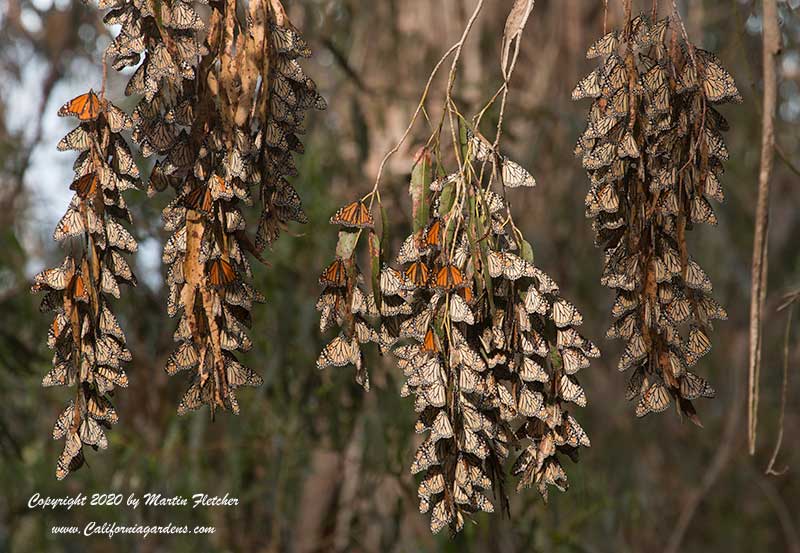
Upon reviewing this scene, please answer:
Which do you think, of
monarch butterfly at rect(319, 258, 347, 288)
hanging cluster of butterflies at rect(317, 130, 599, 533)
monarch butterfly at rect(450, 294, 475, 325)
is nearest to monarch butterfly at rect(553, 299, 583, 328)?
hanging cluster of butterflies at rect(317, 130, 599, 533)

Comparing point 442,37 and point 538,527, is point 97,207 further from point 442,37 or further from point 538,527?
point 442,37

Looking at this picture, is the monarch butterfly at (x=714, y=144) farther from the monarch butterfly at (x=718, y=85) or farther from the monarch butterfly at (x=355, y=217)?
the monarch butterfly at (x=355, y=217)

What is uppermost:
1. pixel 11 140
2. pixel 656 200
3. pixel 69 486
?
pixel 11 140

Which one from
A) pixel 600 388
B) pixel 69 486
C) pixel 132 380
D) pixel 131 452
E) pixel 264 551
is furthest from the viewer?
pixel 600 388

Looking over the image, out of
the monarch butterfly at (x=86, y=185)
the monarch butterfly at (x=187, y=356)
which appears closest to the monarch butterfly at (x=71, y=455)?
the monarch butterfly at (x=187, y=356)

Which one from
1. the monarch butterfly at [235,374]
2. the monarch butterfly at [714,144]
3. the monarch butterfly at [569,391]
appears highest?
the monarch butterfly at [714,144]

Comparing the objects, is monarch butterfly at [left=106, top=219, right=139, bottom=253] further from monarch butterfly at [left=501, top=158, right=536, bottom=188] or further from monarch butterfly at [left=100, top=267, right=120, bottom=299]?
monarch butterfly at [left=501, top=158, right=536, bottom=188]

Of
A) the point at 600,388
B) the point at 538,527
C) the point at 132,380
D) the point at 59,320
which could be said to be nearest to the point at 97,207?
the point at 59,320

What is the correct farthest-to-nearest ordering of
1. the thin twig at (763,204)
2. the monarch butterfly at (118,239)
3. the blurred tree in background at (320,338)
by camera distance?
the blurred tree in background at (320,338) → the monarch butterfly at (118,239) → the thin twig at (763,204)
